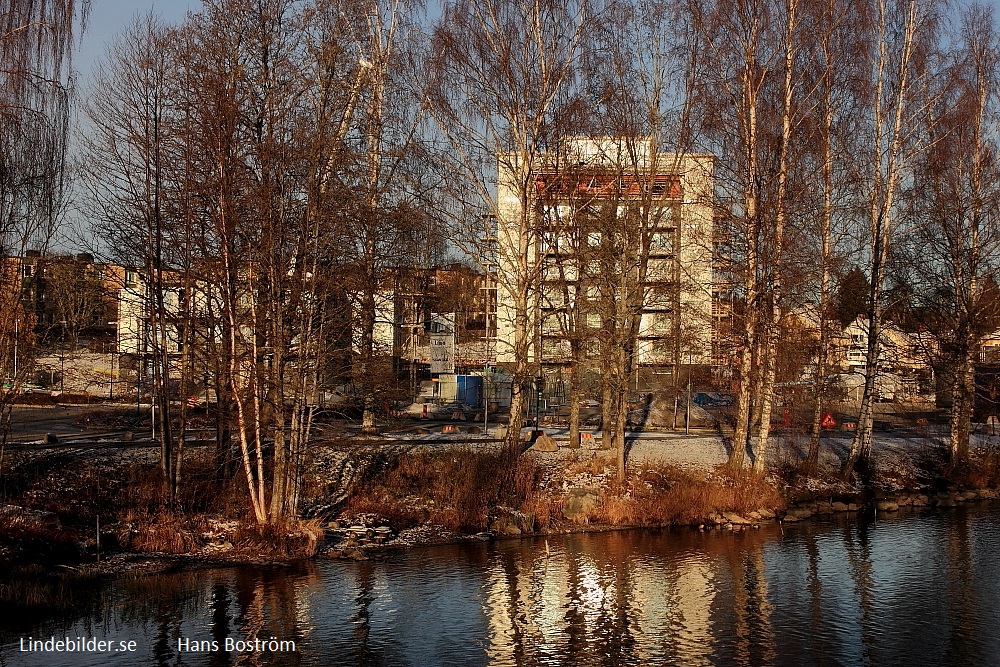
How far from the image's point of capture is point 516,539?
62.2 feet

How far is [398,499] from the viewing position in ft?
66.8

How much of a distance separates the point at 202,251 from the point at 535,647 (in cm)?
1015

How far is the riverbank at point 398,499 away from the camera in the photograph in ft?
55.0

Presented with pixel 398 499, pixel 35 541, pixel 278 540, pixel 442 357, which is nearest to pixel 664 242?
pixel 442 357

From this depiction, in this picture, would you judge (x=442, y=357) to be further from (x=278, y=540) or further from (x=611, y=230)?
(x=278, y=540)

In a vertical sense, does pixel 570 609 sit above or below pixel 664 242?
below

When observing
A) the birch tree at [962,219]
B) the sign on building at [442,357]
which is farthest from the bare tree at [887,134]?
the sign on building at [442,357]

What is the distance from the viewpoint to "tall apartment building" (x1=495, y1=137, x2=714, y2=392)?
73.9 feet

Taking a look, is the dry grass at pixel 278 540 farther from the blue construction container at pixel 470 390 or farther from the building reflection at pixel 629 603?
the blue construction container at pixel 470 390

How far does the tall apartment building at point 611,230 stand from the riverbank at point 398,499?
3146 millimetres

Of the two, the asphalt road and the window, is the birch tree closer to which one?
the window

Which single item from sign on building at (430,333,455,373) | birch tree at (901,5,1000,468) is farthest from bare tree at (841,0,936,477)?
sign on building at (430,333,455,373)

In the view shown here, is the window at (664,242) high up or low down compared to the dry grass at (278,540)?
up

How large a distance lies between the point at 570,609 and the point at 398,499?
7.25 metres
